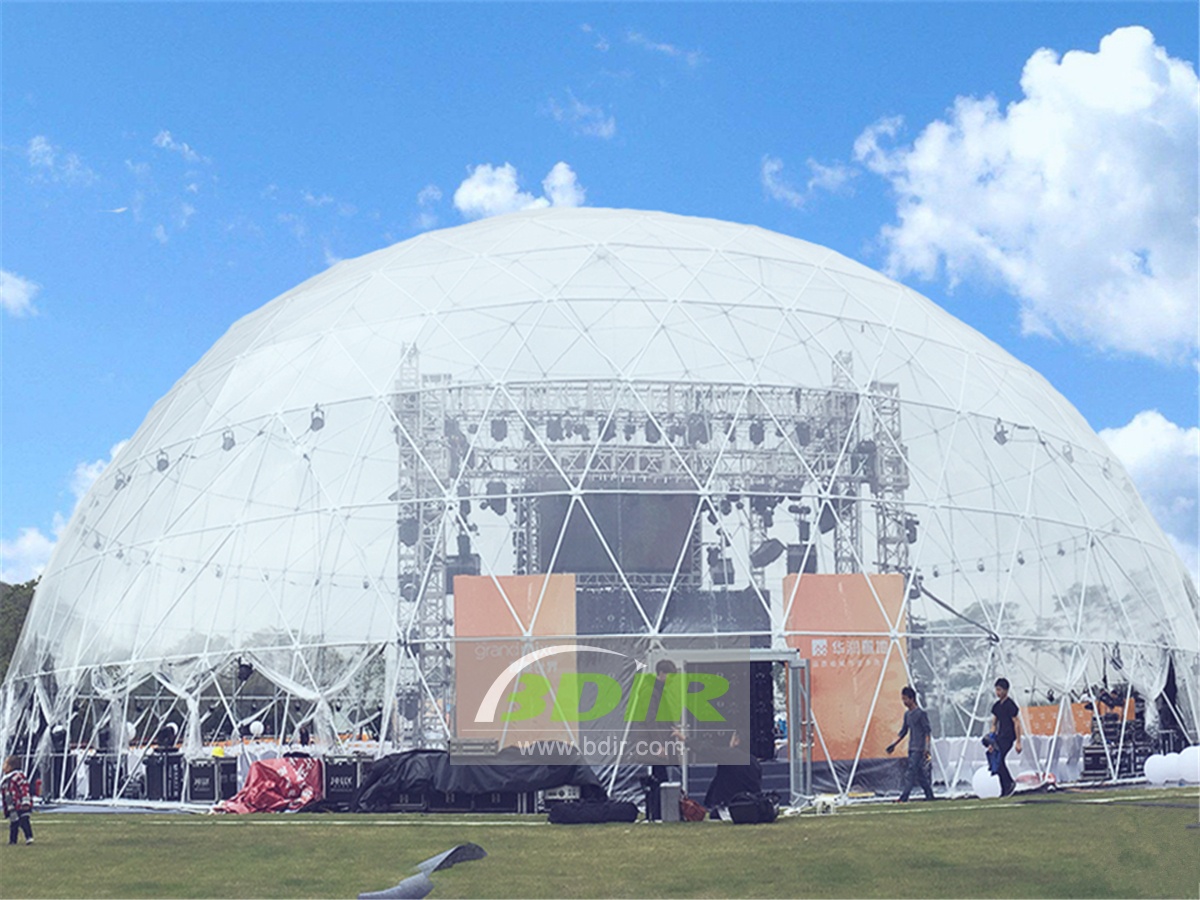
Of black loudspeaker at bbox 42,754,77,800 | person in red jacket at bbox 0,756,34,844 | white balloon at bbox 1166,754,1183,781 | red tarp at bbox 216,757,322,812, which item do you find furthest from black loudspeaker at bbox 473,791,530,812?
white balloon at bbox 1166,754,1183,781

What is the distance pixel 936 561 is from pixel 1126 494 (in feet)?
27.6

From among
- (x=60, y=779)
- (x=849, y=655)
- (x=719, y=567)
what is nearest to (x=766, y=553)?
(x=719, y=567)

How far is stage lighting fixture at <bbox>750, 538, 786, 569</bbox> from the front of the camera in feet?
82.3

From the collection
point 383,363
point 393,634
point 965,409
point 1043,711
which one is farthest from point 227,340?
point 1043,711

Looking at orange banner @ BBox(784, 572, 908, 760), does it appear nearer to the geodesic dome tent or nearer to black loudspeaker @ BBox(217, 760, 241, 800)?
the geodesic dome tent

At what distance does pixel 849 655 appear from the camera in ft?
81.0

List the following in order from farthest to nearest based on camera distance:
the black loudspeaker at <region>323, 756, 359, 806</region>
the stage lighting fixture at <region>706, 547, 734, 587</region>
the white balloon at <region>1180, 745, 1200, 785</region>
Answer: the white balloon at <region>1180, 745, 1200, 785</region> → the stage lighting fixture at <region>706, 547, 734, 587</region> → the black loudspeaker at <region>323, 756, 359, 806</region>

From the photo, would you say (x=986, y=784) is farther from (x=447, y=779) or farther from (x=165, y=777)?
(x=165, y=777)

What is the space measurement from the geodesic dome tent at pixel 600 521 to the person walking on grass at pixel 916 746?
0.71m

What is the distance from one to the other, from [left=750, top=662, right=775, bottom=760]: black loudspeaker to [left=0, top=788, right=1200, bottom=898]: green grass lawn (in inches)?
68.7

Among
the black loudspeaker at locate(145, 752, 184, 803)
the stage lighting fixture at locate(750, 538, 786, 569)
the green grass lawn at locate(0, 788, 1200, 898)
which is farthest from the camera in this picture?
the black loudspeaker at locate(145, 752, 184, 803)

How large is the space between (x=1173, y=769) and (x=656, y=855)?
14.0m

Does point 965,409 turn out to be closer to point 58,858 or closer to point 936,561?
point 936,561

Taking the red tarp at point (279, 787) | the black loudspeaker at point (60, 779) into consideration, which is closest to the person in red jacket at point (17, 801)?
the red tarp at point (279, 787)
